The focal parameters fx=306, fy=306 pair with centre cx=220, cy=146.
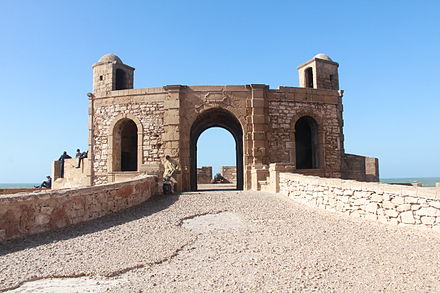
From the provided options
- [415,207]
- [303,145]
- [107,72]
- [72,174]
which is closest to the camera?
[415,207]

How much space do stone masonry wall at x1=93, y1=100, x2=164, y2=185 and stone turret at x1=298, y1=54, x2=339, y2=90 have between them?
7.17 m

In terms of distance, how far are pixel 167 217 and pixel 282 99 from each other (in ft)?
27.2

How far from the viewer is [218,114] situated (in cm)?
1484

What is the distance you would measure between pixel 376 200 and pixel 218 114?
974cm

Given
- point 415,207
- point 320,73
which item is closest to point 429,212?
point 415,207

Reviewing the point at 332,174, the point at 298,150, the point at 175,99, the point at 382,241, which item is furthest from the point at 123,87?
the point at 382,241

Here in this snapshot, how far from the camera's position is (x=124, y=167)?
16.3 metres

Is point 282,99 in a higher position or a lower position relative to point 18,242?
Result: higher

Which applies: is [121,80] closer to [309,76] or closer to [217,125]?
[217,125]

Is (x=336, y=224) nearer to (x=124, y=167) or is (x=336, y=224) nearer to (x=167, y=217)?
(x=167, y=217)

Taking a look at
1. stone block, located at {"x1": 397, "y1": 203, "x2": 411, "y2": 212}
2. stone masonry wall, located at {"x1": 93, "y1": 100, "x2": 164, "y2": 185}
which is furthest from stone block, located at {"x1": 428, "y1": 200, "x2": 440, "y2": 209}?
stone masonry wall, located at {"x1": 93, "y1": 100, "x2": 164, "y2": 185}

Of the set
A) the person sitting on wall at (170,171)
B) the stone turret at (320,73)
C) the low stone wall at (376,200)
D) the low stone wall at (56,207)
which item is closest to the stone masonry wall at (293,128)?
the stone turret at (320,73)

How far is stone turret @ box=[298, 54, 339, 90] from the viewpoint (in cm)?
1435

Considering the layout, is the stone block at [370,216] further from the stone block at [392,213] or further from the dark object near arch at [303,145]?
the dark object near arch at [303,145]
